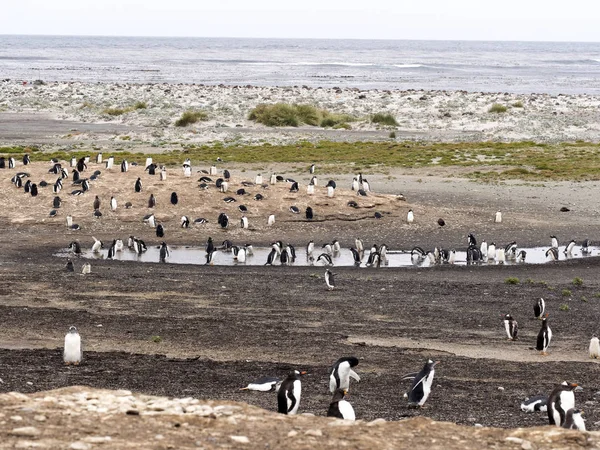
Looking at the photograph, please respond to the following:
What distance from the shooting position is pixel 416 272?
20062 millimetres

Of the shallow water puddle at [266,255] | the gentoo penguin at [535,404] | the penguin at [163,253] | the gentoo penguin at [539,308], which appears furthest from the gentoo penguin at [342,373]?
the penguin at [163,253]

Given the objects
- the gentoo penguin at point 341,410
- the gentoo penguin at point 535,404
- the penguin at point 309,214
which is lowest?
the penguin at point 309,214

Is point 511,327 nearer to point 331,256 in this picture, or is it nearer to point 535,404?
point 535,404

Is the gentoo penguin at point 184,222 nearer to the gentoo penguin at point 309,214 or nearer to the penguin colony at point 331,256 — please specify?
the penguin colony at point 331,256

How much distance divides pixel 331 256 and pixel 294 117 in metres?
31.1

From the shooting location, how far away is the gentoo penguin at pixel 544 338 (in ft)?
44.4

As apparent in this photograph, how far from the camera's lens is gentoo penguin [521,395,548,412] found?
10.5 metres

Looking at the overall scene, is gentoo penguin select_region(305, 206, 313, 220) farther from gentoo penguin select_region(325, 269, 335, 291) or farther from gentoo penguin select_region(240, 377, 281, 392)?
gentoo penguin select_region(240, 377, 281, 392)

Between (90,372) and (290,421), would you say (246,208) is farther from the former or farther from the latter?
(290,421)

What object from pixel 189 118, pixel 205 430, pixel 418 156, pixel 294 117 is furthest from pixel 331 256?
pixel 294 117

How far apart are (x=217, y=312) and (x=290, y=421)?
8280mm

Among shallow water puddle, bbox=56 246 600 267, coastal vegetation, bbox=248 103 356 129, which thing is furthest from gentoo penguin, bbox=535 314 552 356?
coastal vegetation, bbox=248 103 356 129

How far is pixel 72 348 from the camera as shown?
12188 mm

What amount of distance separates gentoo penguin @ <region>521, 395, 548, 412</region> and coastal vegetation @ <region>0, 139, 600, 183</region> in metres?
23.0
